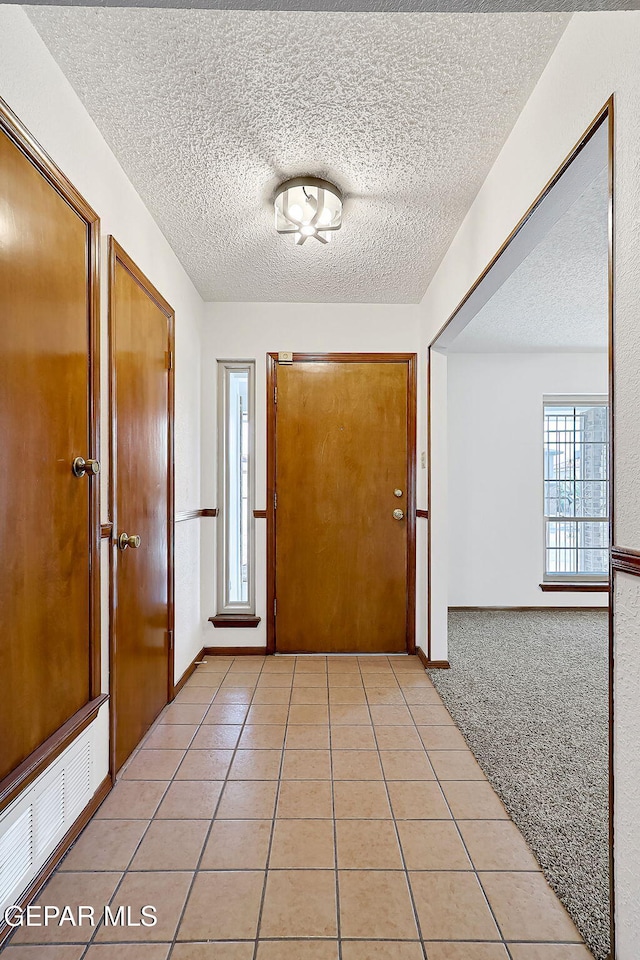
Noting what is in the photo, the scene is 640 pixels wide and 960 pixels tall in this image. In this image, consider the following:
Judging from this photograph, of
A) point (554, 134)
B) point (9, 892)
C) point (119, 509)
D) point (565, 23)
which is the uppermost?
point (565, 23)

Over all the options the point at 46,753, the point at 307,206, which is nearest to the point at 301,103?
the point at 307,206

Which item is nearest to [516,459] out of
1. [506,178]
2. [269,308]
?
[269,308]

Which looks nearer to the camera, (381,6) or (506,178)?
(381,6)

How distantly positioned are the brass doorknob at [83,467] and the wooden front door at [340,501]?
1.95 m

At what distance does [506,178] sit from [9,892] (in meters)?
2.65

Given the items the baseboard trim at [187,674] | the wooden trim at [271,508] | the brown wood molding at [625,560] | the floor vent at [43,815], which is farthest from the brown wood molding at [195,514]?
the brown wood molding at [625,560]

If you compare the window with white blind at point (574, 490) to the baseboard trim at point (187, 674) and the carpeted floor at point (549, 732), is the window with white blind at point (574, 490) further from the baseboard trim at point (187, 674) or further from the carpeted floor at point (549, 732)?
the baseboard trim at point (187, 674)

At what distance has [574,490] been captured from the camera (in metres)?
5.25

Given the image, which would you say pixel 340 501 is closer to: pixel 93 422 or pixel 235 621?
pixel 235 621

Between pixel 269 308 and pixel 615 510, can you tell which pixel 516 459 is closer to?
pixel 269 308

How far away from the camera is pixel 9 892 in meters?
1.36

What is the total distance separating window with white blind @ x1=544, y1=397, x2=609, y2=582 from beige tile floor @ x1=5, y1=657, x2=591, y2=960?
10.4ft

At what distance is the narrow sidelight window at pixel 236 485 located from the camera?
3.71 metres

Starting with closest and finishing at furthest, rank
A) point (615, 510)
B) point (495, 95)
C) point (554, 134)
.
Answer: point (615, 510) < point (554, 134) < point (495, 95)
